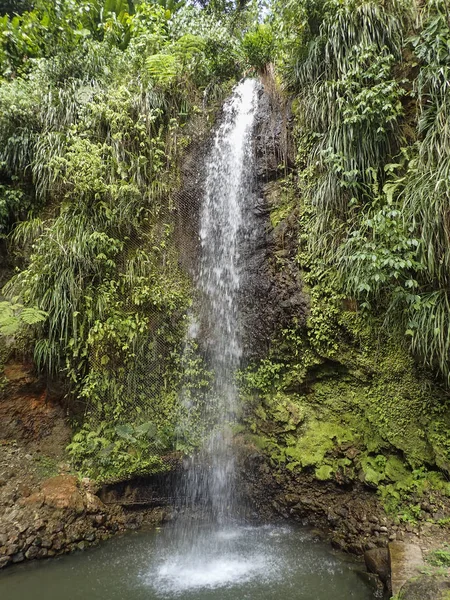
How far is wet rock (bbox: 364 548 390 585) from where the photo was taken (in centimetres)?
317

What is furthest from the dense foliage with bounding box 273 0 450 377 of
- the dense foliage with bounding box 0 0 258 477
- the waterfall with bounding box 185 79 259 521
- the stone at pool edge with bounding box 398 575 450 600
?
the dense foliage with bounding box 0 0 258 477

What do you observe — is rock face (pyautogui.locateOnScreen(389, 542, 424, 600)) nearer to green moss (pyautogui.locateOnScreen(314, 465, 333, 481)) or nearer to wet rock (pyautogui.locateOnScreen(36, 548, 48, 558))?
green moss (pyautogui.locateOnScreen(314, 465, 333, 481))

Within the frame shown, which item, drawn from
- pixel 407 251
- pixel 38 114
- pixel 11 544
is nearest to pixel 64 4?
pixel 38 114

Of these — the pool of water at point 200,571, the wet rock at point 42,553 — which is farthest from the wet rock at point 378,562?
the wet rock at point 42,553

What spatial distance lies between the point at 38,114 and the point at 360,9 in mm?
4622

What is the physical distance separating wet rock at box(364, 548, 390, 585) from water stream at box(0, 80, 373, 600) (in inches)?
5.0

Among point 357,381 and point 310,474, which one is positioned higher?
point 357,381

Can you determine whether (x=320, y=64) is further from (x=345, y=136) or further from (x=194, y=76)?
(x=194, y=76)

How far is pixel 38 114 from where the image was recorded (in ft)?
18.5

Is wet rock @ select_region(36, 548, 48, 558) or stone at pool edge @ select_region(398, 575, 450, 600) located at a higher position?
stone at pool edge @ select_region(398, 575, 450, 600)

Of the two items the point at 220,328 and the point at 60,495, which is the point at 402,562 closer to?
the point at 220,328

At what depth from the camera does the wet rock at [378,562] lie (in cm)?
317

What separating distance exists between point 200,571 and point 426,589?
1.95 metres

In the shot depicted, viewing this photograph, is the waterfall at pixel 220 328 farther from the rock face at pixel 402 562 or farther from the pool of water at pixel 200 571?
the rock face at pixel 402 562
